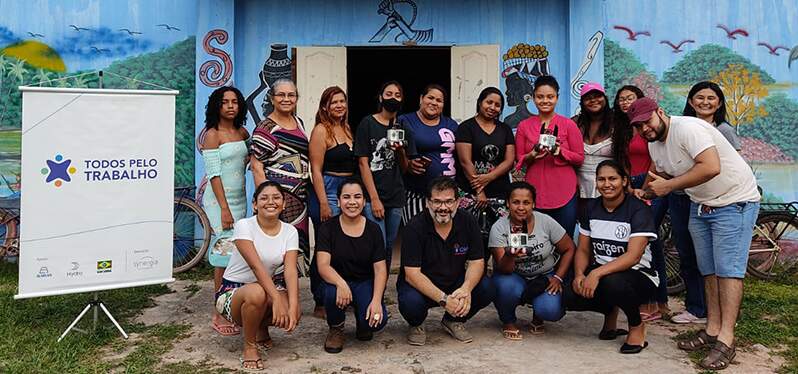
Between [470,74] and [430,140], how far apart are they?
2.19 meters

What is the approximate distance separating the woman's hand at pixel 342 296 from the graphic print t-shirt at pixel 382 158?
854 millimetres

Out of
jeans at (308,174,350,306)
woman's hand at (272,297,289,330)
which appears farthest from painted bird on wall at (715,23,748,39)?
woman's hand at (272,297,289,330)

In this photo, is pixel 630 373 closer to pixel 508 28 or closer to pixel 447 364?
pixel 447 364

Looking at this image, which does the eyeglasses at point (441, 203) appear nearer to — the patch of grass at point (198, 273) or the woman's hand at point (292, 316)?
the woman's hand at point (292, 316)

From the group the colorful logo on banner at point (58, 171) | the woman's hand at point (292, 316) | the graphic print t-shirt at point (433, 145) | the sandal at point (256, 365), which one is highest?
the graphic print t-shirt at point (433, 145)

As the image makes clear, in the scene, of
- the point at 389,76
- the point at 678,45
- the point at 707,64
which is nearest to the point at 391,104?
the point at 678,45

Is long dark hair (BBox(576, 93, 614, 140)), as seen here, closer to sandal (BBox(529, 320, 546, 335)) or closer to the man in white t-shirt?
the man in white t-shirt

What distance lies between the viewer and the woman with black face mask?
4.31m

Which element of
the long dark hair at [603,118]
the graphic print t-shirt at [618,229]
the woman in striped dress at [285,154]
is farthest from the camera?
the long dark hair at [603,118]

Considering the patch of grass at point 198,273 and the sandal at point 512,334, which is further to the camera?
the patch of grass at point 198,273

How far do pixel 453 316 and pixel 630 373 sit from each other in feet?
3.60

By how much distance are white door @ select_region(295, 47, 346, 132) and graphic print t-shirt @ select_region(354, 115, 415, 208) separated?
2.27 metres

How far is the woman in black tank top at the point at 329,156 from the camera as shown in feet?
14.0

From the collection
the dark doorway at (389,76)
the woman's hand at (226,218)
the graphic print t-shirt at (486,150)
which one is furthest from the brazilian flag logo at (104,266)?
the dark doorway at (389,76)
